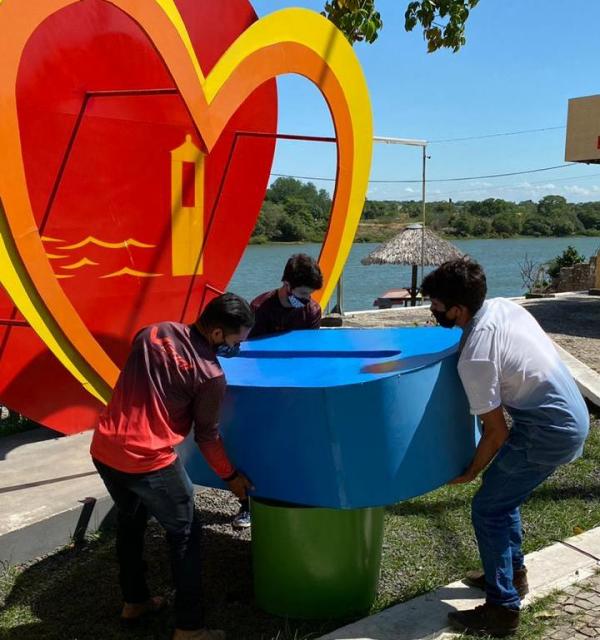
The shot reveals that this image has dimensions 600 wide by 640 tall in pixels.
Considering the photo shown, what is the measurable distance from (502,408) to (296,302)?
1.64 meters

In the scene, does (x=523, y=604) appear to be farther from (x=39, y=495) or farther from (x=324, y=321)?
(x=324, y=321)

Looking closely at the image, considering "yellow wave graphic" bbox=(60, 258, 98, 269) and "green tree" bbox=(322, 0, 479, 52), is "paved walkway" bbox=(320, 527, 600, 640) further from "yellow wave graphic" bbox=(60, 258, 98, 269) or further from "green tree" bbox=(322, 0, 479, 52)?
"green tree" bbox=(322, 0, 479, 52)

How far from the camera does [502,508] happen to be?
3115 mm

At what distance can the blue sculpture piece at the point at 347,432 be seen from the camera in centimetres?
286

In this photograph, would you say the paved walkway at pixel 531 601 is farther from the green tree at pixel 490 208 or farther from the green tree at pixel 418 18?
the green tree at pixel 490 208

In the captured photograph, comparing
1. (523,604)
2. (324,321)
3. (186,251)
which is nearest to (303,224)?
(324,321)

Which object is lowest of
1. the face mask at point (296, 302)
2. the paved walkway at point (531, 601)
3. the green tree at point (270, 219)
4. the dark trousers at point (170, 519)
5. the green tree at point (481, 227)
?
the paved walkway at point (531, 601)

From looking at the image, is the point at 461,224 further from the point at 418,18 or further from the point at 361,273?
the point at 418,18

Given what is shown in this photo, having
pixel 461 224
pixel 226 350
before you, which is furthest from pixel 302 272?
pixel 461 224

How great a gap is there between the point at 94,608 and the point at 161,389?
1.32 m

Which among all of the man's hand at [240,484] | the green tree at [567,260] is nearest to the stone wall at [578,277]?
the green tree at [567,260]

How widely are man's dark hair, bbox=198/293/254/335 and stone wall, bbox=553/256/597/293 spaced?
20.5 meters

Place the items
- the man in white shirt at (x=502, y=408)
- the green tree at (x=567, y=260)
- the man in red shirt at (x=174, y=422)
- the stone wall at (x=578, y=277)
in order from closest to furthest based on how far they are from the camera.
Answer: the man in red shirt at (x=174, y=422)
the man in white shirt at (x=502, y=408)
the stone wall at (x=578, y=277)
the green tree at (x=567, y=260)

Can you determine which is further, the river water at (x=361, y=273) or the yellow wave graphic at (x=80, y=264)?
the river water at (x=361, y=273)
